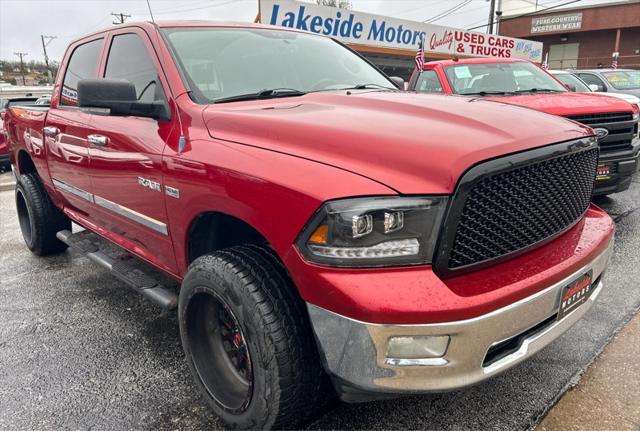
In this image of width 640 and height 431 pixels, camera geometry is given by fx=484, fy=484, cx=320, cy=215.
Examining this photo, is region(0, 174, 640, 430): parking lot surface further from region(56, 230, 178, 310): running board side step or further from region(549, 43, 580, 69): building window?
region(549, 43, 580, 69): building window

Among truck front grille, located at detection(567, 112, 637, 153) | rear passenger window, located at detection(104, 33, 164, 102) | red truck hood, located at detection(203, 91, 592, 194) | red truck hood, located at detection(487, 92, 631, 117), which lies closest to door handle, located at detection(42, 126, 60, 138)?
rear passenger window, located at detection(104, 33, 164, 102)

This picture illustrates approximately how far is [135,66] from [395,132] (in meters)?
1.90

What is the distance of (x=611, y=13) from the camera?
32062 millimetres

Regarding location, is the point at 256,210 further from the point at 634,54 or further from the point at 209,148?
the point at 634,54

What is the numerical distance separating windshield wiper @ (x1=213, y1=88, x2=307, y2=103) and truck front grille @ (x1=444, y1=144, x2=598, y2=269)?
4.38ft

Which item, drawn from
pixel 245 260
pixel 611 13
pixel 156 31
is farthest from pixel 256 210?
pixel 611 13

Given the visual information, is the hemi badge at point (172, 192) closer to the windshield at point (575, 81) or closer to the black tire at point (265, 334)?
the black tire at point (265, 334)

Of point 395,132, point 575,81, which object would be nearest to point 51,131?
point 395,132

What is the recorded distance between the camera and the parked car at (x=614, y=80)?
9.71 meters

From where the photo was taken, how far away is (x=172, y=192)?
7.74 feet

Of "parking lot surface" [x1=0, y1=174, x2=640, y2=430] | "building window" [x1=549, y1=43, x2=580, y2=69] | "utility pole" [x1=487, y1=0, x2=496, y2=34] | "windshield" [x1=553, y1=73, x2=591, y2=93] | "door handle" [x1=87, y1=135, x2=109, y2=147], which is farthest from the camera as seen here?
"building window" [x1=549, y1=43, x2=580, y2=69]

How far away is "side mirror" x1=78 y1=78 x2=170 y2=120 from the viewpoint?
7.95ft

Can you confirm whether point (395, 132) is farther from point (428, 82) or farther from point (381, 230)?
point (428, 82)

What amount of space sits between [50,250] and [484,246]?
433cm
